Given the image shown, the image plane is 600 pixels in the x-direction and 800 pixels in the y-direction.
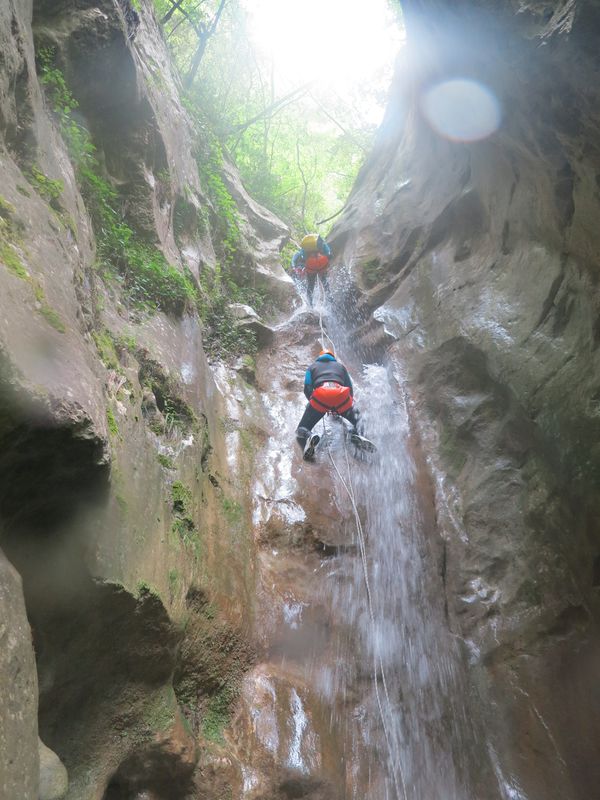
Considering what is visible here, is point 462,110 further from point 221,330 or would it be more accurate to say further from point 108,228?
point 108,228

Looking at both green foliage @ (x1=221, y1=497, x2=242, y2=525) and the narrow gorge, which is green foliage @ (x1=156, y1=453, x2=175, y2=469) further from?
green foliage @ (x1=221, y1=497, x2=242, y2=525)

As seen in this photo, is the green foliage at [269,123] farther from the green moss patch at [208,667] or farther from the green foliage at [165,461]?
the green moss patch at [208,667]

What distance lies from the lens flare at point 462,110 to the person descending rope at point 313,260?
12.8 ft

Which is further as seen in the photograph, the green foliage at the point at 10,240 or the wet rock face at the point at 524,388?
the wet rock face at the point at 524,388

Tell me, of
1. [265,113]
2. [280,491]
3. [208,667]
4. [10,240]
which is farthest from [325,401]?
[265,113]

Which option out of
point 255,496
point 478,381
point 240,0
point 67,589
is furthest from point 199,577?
point 240,0

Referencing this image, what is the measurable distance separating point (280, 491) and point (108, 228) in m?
4.12

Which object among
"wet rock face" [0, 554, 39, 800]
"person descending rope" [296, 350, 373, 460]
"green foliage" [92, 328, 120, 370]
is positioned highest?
"person descending rope" [296, 350, 373, 460]

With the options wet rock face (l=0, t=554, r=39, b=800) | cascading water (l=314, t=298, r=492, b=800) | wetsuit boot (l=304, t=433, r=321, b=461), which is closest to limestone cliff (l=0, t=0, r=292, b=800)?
wet rock face (l=0, t=554, r=39, b=800)

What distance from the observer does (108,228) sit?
19.4 ft

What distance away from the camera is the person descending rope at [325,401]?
7.02 metres

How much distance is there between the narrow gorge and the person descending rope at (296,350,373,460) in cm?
38

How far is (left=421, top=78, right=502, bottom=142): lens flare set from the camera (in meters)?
6.43

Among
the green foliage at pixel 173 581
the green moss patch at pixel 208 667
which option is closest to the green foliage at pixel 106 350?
the green foliage at pixel 173 581
